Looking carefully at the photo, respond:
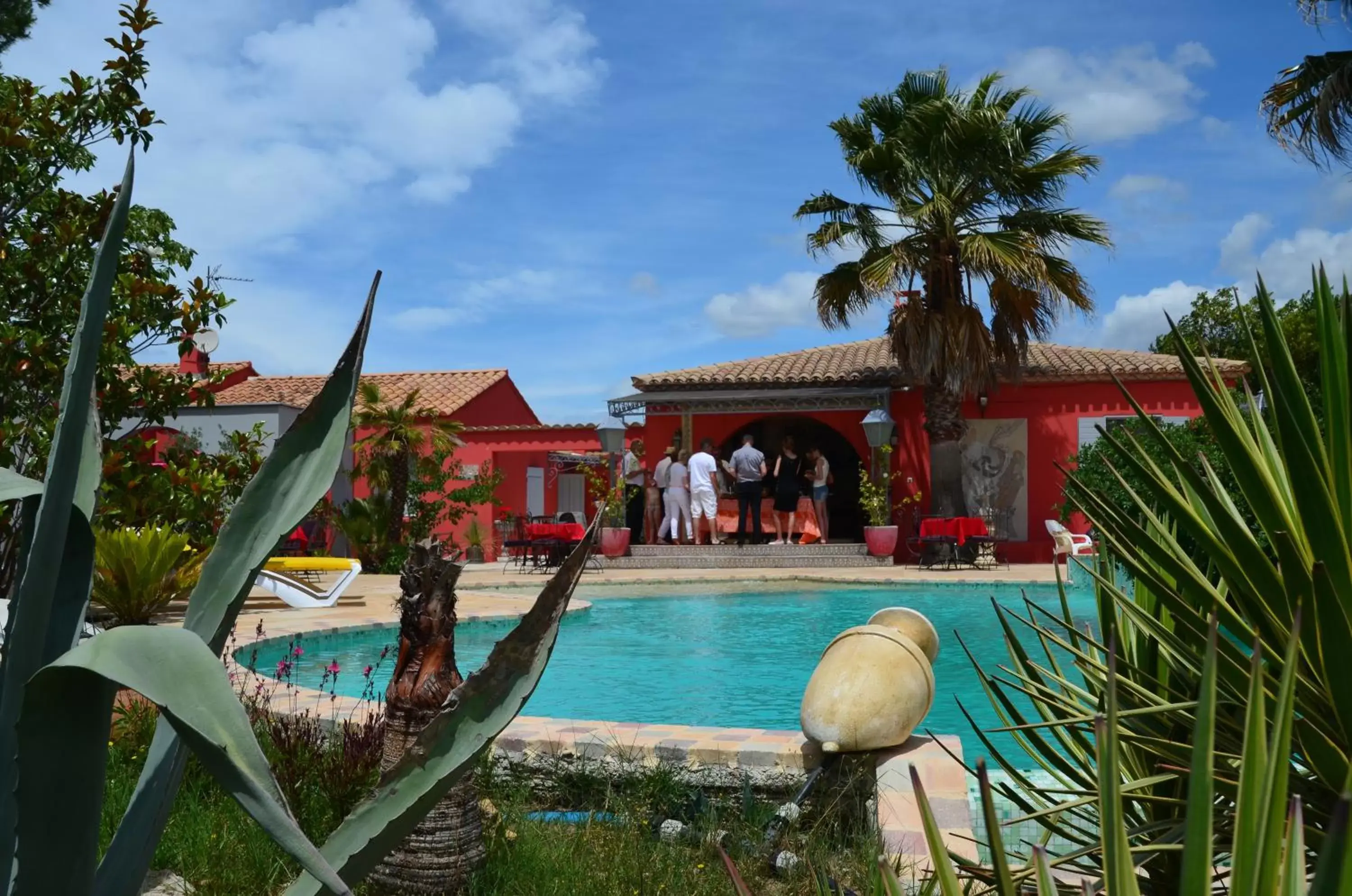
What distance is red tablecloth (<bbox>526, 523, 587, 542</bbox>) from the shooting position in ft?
57.8

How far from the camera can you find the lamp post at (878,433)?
18.8m

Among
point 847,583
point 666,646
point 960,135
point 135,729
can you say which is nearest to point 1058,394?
point 960,135

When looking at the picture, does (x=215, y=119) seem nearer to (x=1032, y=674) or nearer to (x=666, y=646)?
(x=1032, y=674)

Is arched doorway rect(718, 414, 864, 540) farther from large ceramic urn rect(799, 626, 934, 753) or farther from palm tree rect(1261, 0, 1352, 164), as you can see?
large ceramic urn rect(799, 626, 934, 753)

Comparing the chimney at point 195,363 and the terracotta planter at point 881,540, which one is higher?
the chimney at point 195,363

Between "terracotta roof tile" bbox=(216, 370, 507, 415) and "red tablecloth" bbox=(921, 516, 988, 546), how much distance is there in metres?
11.8

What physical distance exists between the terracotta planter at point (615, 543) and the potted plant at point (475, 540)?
4.12 meters

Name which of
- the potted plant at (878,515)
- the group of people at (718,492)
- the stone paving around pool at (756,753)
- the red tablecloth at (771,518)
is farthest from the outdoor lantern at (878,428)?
the stone paving around pool at (756,753)

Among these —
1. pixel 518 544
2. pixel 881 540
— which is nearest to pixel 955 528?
pixel 881 540

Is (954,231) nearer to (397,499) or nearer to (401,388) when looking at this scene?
(397,499)

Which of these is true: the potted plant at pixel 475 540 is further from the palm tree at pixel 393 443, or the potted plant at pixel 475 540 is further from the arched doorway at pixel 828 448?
the arched doorway at pixel 828 448

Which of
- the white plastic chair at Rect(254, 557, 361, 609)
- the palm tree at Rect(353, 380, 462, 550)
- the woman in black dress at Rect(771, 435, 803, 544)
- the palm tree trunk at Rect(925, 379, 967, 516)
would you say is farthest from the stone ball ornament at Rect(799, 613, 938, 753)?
the palm tree trunk at Rect(925, 379, 967, 516)

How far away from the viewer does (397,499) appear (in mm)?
18250

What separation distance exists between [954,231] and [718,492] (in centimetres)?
657
